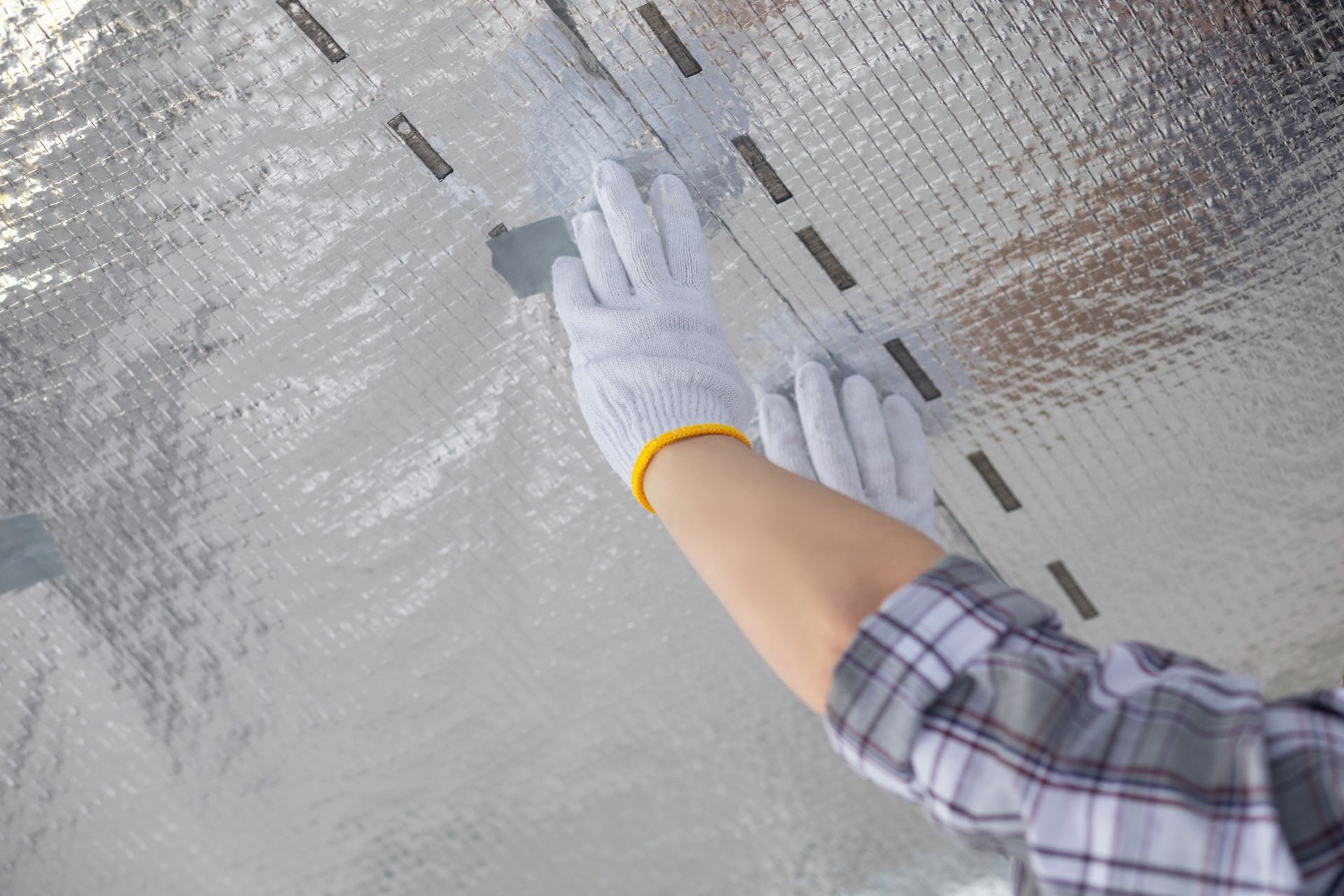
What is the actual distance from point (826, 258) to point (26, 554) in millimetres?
962

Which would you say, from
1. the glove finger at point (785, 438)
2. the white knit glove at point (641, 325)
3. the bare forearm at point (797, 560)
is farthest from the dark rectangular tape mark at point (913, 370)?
the bare forearm at point (797, 560)

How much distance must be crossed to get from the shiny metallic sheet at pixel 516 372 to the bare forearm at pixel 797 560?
485mm

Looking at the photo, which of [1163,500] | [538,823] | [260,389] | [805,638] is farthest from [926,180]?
[538,823]

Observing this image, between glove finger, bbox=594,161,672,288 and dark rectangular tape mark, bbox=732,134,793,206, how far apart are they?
0.39 ft

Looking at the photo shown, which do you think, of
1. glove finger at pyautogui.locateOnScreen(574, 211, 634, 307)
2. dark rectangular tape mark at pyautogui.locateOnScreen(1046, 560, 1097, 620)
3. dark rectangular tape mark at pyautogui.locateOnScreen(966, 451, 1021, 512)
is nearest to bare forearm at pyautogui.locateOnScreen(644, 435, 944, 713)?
glove finger at pyautogui.locateOnScreen(574, 211, 634, 307)

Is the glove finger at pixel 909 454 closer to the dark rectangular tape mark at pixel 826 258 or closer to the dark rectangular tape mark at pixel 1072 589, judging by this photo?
the dark rectangular tape mark at pixel 826 258

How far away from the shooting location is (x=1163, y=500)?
1210 millimetres

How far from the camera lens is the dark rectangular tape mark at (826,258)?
41.2 inches

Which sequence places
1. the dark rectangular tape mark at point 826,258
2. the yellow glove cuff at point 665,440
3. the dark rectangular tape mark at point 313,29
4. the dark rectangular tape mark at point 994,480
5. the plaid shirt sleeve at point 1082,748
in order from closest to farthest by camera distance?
the plaid shirt sleeve at point 1082,748, the yellow glove cuff at point 665,440, the dark rectangular tape mark at point 313,29, the dark rectangular tape mark at point 826,258, the dark rectangular tape mark at point 994,480

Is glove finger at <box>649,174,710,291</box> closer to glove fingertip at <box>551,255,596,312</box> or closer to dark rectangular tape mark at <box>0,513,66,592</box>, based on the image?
glove fingertip at <box>551,255,596,312</box>

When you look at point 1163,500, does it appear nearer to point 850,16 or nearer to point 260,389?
point 850,16

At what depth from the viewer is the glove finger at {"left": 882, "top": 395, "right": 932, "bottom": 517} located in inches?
43.8

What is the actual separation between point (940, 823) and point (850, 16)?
758 mm

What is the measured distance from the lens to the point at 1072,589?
1289mm
